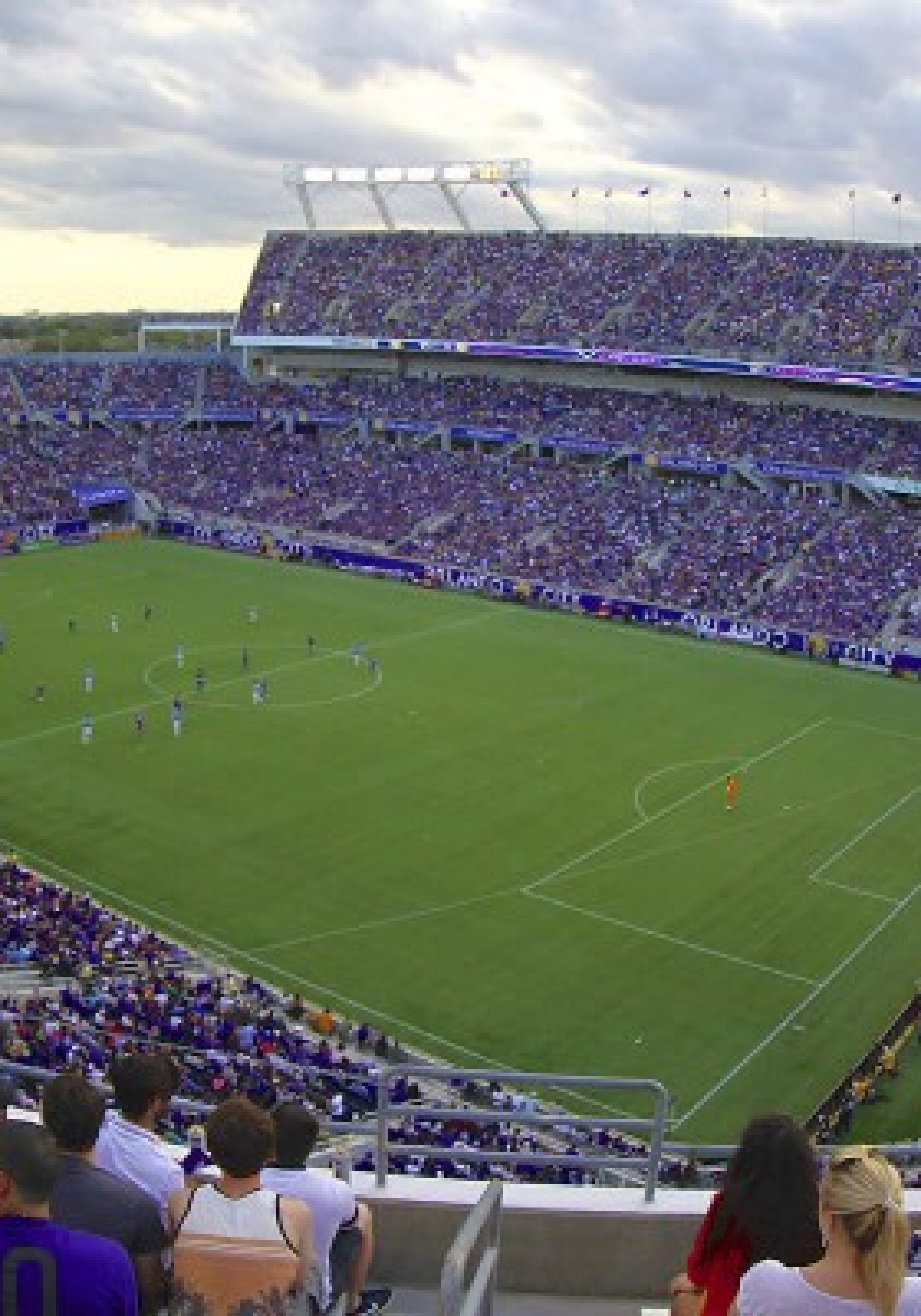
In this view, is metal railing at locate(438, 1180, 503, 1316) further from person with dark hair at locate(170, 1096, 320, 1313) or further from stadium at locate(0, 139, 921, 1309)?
stadium at locate(0, 139, 921, 1309)

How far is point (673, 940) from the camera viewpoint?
95.5 feet

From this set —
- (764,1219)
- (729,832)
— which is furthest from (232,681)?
(764,1219)

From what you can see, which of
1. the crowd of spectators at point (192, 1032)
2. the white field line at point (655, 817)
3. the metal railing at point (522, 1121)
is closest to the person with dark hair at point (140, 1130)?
the metal railing at point (522, 1121)

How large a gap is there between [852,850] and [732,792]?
3729mm

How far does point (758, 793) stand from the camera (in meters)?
37.8

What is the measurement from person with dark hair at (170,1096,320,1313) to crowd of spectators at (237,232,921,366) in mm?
63938

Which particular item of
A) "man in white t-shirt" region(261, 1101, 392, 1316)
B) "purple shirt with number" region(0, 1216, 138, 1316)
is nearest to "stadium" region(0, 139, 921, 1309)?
"man in white t-shirt" region(261, 1101, 392, 1316)

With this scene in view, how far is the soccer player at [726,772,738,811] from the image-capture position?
120ft

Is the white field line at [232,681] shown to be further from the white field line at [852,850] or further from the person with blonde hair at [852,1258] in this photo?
the person with blonde hair at [852,1258]

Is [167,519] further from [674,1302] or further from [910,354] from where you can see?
[674,1302]

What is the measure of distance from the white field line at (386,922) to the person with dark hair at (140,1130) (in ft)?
74.4

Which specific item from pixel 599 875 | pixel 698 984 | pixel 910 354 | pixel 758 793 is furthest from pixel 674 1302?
pixel 910 354

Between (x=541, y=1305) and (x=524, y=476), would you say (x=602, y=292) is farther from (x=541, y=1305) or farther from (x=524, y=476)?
(x=541, y=1305)

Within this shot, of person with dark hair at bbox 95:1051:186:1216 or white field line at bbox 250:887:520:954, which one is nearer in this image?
person with dark hair at bbox 95:1051:186:1216
